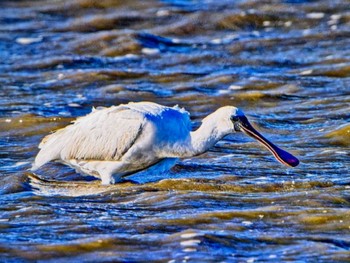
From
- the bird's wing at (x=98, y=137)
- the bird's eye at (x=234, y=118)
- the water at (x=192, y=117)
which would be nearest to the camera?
the water at (x=192, y=117)

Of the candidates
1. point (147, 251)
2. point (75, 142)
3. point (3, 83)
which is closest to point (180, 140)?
point (75, 142)

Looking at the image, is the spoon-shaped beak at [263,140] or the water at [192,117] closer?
the water at [192,117]

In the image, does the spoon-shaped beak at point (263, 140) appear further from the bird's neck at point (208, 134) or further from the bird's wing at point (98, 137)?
the bird's wing at point (98, 137)

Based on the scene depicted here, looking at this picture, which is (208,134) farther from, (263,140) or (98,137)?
(98,137)

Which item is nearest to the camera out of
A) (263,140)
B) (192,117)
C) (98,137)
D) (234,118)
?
(234,118)

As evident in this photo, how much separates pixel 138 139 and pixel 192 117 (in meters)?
4.24

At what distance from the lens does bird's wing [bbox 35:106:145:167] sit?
11.4 m

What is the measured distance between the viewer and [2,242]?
30.5 feet

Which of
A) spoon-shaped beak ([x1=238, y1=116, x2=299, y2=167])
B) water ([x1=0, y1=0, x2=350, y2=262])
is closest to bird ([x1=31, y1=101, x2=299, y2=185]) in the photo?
spoon-shaped beak ([x1=238, y1=116, x2=299, y2=167])

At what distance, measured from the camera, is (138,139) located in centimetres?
1133

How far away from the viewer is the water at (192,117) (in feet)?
30.6

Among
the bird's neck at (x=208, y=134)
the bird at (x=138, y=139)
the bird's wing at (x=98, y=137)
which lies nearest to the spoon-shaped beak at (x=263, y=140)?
the bird at (x=138, y=139)

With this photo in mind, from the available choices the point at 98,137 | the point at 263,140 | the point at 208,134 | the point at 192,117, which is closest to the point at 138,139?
the point at 98,137

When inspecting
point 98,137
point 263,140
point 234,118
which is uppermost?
point 234,118
